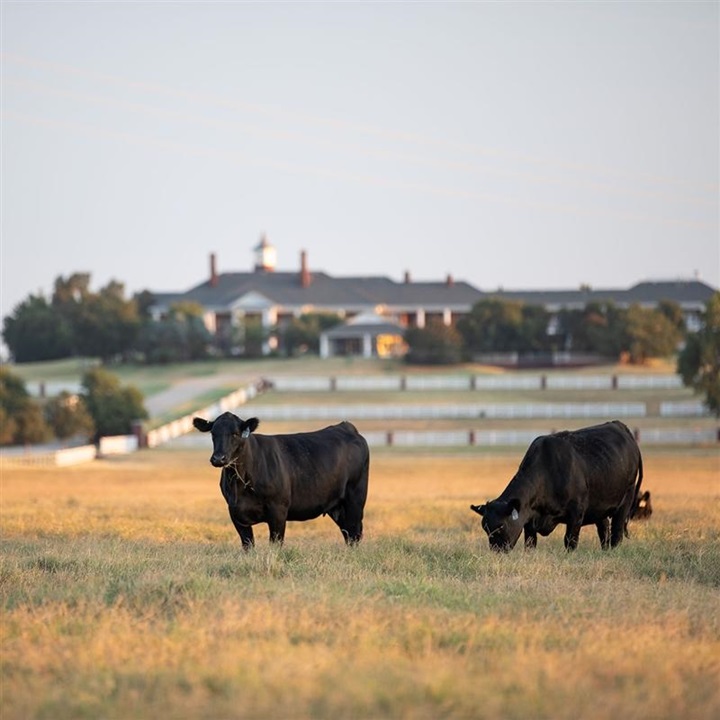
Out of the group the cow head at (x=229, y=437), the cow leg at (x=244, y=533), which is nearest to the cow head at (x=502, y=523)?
the cow leg at (x=244, y=533)

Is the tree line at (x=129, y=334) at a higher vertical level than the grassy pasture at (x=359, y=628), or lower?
higher

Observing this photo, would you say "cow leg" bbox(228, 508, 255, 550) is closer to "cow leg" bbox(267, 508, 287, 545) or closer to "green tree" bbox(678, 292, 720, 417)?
"cow leg" bbox(267, 508, 287, 545)

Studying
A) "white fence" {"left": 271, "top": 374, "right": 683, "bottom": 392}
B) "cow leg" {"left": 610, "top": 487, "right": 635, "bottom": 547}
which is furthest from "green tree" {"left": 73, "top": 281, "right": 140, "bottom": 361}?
"cow leg" {"left": 610, "top": 487, "right": 635, "bottom": 547}

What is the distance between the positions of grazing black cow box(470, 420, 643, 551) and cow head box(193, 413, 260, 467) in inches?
117

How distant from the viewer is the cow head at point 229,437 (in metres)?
17.6

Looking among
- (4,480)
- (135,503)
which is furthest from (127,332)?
(135,503)

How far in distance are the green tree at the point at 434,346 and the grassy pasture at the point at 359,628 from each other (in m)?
95.5

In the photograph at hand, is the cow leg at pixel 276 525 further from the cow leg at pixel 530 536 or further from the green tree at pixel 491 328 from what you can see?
the green tree at pixel 491 328

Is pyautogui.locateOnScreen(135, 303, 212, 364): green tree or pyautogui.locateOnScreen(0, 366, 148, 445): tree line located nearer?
pyautogui.locateOnScreen(0, 366, 148, 445): tree line

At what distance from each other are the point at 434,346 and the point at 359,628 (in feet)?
347

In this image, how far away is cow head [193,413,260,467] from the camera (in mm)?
17562

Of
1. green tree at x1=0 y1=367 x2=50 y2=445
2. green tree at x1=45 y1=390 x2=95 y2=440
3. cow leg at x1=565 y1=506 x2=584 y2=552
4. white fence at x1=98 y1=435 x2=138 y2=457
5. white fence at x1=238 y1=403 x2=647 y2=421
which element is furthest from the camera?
white fence at x1=238 y1=403 x2=647 y2=421

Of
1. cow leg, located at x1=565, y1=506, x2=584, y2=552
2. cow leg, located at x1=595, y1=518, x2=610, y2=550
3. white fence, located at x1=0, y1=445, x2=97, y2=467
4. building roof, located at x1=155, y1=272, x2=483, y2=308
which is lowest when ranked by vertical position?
white fence, located at x1=0, y1=445, x2=97, y2=467

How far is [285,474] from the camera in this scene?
18.7 m
